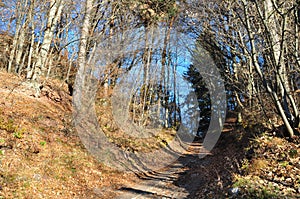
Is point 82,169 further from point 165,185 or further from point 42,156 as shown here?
point 165,185

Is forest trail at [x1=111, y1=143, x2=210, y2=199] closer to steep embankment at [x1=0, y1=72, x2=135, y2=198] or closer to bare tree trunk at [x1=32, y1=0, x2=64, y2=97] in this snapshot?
steep embankment at [x1=0, y1=72, x2=135, y2=198]

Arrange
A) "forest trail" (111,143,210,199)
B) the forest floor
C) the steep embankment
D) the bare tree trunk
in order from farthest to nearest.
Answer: the bare tree trunk → "forest trail" (111,143,210,199) → the steep embankment → the forest floor

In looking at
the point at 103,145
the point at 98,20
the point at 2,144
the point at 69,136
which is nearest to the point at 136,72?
the point at 98,20

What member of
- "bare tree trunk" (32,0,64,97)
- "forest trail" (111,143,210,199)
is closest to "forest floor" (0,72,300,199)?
"forest trail" (111,143,210,199)

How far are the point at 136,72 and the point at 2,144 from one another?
10.9 meters

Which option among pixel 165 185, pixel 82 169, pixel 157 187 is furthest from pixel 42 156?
pixel 165 185

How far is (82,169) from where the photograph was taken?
26.2 ft

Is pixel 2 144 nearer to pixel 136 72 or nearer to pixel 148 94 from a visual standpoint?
pixel 136 72

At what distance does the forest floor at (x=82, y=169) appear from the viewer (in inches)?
214

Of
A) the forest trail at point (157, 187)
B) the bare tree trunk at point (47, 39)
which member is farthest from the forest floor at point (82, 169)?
the bare tree trunk at point (47, 39)

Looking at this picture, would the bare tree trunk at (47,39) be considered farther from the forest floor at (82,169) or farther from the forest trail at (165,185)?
the forest trail at (165,185)

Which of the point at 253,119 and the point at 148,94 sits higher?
the point at 148,94

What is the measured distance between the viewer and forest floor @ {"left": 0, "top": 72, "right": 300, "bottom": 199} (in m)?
5.43

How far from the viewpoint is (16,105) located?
29.7ft
